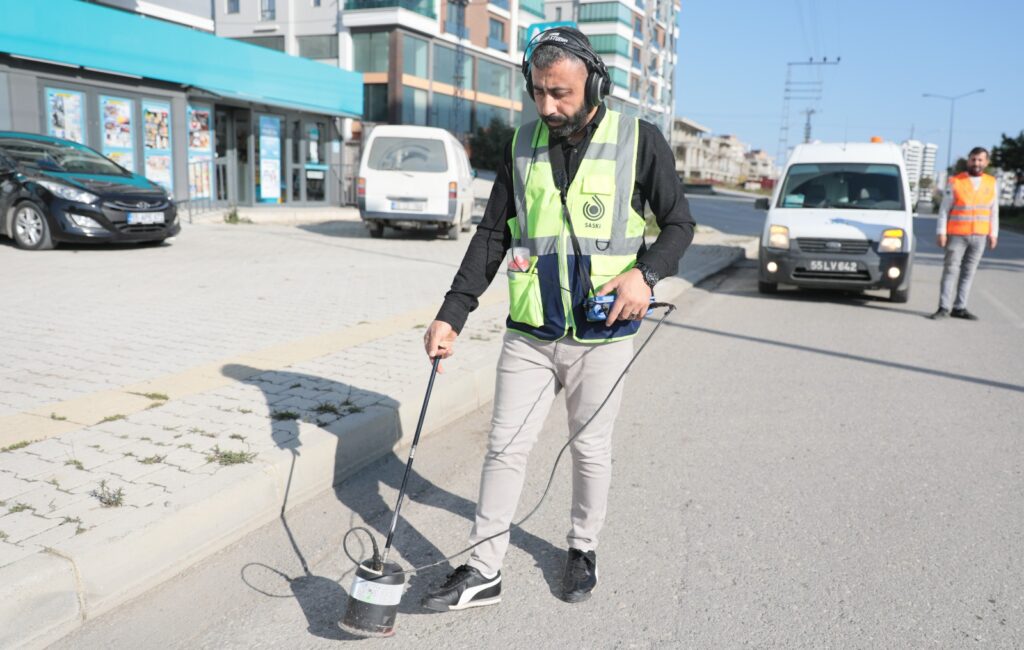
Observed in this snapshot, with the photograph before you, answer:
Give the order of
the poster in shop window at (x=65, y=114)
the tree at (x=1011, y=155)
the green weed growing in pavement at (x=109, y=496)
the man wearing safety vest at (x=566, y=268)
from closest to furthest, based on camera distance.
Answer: the man wearing safety vest at (x=566, y=268) → the green weed growing in pavement at (x=109, y=496) → the poster in shop window at (x=65, y=114) → the tree at (x=1011, y=155)

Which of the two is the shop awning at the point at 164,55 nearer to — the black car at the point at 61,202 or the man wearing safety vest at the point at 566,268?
the black car at the point at 61,202

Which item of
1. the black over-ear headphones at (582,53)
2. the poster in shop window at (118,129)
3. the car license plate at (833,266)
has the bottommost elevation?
the car license plate at (833,266)

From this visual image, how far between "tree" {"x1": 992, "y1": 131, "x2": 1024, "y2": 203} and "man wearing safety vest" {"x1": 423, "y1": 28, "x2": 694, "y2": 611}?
202ft

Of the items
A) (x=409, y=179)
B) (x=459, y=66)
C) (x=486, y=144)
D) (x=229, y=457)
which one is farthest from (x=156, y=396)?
(x=486, y=144)

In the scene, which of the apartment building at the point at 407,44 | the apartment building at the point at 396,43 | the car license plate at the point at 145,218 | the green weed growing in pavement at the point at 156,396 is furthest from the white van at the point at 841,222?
the apartment building at the point at 396,43

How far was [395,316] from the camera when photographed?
7.86 meters

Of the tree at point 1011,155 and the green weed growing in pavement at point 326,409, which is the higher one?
the tree at point 1011,155

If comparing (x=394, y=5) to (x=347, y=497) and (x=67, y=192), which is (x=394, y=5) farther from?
(x=347, y=497)

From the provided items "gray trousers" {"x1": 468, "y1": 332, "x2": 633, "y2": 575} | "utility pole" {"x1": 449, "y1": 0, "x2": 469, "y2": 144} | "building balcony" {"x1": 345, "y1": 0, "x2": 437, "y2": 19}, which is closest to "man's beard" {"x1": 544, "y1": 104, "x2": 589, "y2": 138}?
"gray trousers" {"x1": 468, "y1": 332, "x2": 633, "y2": 575}

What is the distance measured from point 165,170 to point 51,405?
50.9ft

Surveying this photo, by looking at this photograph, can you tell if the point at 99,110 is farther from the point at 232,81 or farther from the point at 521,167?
the point at 521,167

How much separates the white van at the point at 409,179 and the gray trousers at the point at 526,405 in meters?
12.6

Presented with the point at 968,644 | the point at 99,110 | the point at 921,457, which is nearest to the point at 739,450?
the point at 921,457

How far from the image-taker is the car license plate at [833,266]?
10.2 m
